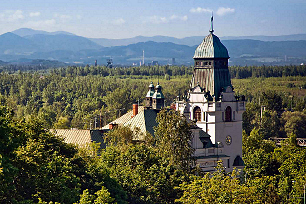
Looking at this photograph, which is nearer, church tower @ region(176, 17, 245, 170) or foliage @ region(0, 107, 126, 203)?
foliage @ region(0, 107, 126, 203)

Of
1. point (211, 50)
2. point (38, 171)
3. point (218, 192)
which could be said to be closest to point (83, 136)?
point (211, 50)

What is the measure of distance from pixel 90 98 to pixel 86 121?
32872 mm

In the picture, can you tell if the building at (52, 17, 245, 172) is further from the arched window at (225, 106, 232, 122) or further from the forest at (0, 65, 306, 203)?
the forest at (0, 65, 306, 203)

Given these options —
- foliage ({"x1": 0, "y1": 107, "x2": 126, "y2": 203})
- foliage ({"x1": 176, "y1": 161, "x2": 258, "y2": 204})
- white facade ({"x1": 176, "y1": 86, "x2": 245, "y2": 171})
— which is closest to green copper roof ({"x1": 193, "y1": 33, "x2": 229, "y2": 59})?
white facade ({"x1": 176, "y1": 86, "x2": 245, "y2": 171})

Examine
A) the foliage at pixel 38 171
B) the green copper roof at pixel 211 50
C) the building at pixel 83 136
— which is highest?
the green copper roof at pixel 211 50

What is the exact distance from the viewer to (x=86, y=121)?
132 meters

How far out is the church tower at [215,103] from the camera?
75062 millimetres

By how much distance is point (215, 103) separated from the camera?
74.6 metres

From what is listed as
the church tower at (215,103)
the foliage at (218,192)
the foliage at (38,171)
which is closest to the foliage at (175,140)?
the foliage at (38,171)

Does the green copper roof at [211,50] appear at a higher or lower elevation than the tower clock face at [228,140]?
higher

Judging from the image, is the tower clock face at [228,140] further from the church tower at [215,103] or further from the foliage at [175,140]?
the foliage at [175,140]

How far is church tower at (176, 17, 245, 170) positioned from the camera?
75.1 metres

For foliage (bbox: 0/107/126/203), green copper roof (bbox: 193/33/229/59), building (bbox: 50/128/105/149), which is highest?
green copper roof (bbox: 193/33/229/59)

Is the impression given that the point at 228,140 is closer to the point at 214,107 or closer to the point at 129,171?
the point at 214,107
